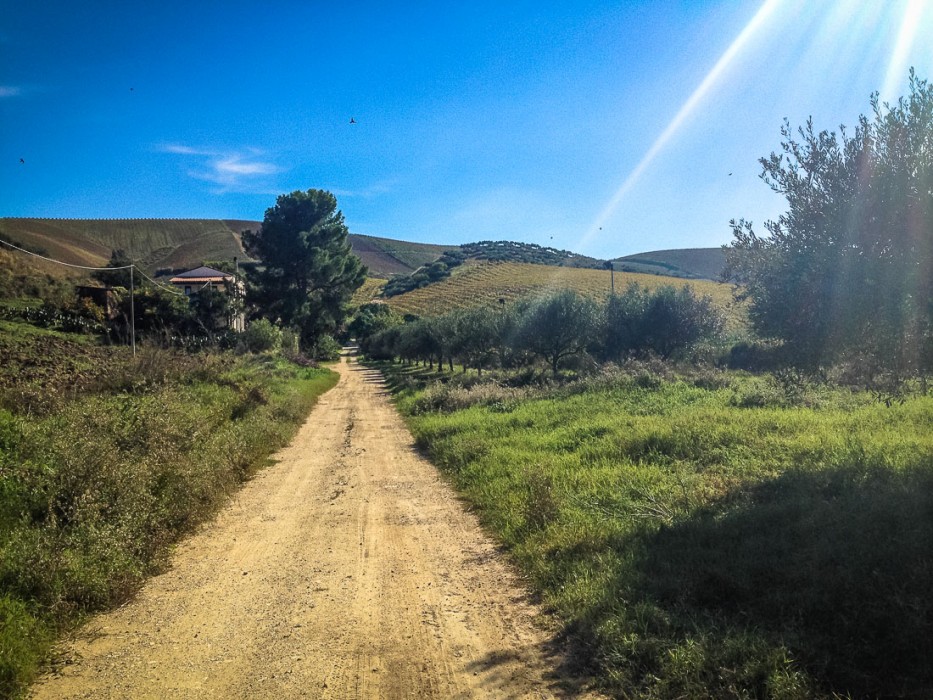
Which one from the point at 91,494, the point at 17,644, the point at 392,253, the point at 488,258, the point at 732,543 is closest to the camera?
the point at 17,644

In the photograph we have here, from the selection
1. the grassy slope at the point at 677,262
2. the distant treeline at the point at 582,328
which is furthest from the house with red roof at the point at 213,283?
the grassy slope at the point at 677,262

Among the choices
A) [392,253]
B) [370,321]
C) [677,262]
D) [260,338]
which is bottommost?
[260,338]

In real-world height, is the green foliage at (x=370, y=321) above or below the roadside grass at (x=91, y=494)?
above

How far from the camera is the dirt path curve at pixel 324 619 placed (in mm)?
3914

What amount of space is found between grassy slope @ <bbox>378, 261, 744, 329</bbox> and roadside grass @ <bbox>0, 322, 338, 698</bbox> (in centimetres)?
6318

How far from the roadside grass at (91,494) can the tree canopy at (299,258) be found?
37.5 meters

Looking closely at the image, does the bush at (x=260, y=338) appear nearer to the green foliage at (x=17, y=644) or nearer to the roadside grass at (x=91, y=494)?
the roadside grass at (x=91, y=494)

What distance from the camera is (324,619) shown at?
4.88 metres

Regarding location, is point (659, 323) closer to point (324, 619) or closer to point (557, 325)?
point (557, 325)

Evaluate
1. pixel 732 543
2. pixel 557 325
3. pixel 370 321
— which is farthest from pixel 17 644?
pixel 370 321

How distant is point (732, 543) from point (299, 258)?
47.6m

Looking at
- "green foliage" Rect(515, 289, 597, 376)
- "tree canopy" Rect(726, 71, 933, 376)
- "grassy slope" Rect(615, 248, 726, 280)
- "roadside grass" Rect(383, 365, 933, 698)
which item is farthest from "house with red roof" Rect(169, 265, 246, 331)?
"grassy slope" Rect(615, 248, 726, 280)

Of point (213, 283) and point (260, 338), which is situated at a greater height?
point (213, 283)

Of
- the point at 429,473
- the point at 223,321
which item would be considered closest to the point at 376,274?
the point at 223,321
